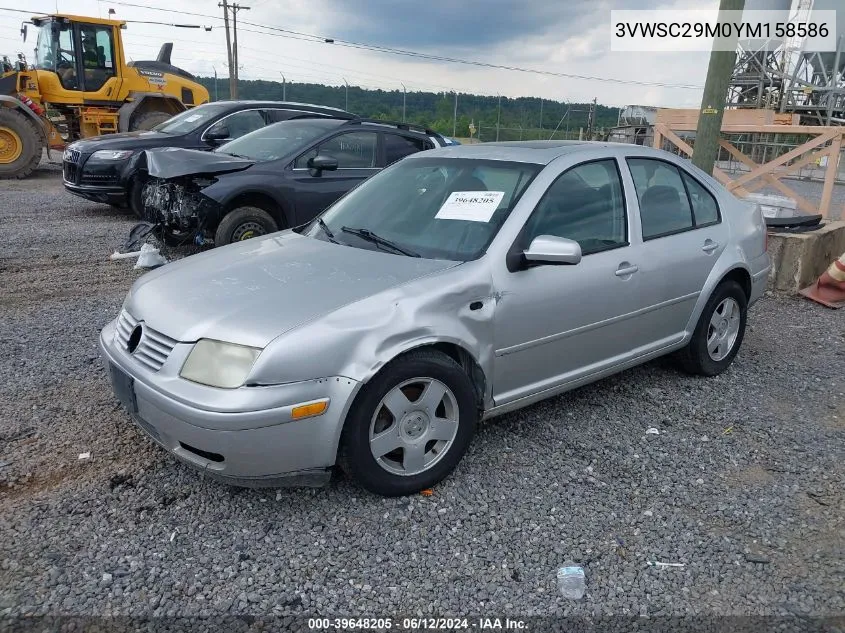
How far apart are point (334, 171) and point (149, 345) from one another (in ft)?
15.8

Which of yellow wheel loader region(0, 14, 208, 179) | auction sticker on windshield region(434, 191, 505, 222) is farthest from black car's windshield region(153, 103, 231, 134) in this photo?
auction sticker on windshield region(434, 191, 505, 222)

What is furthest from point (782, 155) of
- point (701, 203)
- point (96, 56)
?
point (96, 56)

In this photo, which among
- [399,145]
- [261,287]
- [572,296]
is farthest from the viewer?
[399,145]

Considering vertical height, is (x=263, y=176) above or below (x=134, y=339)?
above

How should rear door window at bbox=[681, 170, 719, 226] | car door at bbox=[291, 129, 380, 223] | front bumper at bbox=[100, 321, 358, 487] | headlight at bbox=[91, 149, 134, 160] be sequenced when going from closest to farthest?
front bumper at bbox=[100, 321, 358, 487], rear door window at bbox=[681, 170, 719, 226], car door at bbox=[291, 129, 380, 223], headlight at bbox=[91, 149, 134, 160]

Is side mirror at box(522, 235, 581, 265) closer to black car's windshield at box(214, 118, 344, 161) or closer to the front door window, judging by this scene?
black car's windshield at box(214, 118, 344, 161)

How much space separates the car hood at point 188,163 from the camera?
662cm

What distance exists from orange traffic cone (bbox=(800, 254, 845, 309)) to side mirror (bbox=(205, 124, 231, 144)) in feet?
24.4

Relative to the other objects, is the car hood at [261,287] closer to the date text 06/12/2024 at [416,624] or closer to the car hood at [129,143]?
the date text 06/12/2024 at [416,624]

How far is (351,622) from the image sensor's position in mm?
2396

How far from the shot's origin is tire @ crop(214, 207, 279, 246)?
272 inches

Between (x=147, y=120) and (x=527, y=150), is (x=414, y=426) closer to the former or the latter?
(x=527, y=150)

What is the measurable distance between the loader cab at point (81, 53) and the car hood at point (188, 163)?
32.5 feet

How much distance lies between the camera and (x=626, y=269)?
3.81 metres
